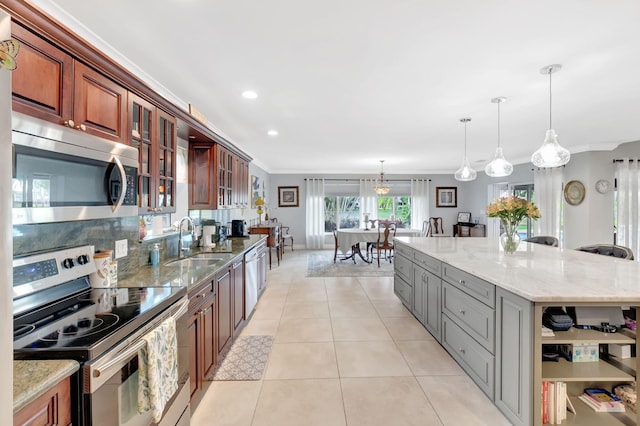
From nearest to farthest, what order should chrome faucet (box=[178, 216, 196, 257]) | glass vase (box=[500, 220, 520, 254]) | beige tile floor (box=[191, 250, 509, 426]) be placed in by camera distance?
beige tile floor (box=[191, 250, 509, 426]) < chrome faucet (box=[178, 216, 196, 257]) < glass vase (box=[500, 220, 520, 254])

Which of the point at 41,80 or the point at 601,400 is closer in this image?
the point at 41,80

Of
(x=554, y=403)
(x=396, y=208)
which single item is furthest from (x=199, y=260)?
(x=396, y=208)

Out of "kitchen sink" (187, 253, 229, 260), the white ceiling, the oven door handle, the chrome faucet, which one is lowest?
the oven door handle

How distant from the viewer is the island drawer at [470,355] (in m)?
2.04

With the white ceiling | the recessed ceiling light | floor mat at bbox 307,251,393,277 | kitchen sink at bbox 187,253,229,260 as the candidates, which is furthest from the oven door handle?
floor mat at bbox 307,251,393,277

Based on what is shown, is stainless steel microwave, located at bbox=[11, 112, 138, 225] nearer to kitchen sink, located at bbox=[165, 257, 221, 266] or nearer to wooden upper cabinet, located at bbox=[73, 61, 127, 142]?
wooden upper cabinet, located at bbox=[73, 61, 127, 142]

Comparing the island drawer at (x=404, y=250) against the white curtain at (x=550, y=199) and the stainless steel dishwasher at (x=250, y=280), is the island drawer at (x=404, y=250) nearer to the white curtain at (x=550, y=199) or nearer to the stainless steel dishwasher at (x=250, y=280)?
the stainless steel dishwasher at (x=250, y=280)

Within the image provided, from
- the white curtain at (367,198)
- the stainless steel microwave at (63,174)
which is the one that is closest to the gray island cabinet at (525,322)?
the stainless steel microwave at (63,174)

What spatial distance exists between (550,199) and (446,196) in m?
3.50

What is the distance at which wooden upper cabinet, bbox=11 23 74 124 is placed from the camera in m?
1.13

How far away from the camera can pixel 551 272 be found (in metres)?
2.19

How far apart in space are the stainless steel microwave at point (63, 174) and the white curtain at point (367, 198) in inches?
310

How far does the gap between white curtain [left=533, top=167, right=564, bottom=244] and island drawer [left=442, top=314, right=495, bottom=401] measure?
16.3 ft

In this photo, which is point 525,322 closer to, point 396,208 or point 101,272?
point 101,272
